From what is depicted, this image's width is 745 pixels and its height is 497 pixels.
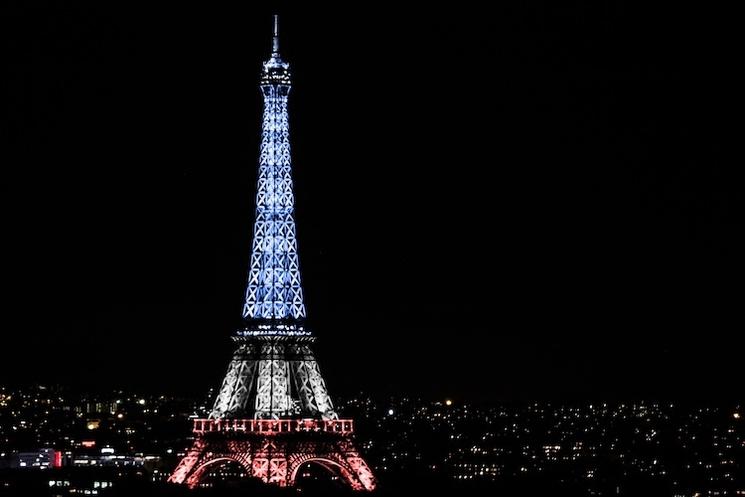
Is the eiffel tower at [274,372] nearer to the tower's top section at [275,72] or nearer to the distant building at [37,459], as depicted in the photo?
the tower's top section at [275,72]

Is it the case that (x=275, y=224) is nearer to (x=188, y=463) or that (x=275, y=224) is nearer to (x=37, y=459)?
(x=188, y=463)

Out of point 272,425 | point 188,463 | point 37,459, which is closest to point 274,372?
point 272,425

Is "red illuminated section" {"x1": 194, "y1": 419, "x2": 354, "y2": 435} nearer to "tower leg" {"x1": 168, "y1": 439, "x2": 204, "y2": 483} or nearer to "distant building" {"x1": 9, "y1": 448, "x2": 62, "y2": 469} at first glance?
"tower leg" {"x1": 168, "y1": 439, "x2": 204, "y2": 483}

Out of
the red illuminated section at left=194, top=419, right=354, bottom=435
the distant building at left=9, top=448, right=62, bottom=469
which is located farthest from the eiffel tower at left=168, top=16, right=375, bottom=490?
the distant building at left=9, top=448, right=62, bottom=469

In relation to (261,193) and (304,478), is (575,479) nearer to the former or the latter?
(304,478)

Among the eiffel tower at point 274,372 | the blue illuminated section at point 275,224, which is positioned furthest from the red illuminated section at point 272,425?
the blue illuminated section at point 275,224
